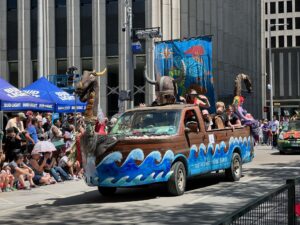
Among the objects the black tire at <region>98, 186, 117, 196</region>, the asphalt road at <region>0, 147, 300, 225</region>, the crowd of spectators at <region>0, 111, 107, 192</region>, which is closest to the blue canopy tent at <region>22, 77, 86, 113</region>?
the crowd of spectators at <region>0, 111, 107, 192</region>

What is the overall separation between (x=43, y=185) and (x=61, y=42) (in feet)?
97.5

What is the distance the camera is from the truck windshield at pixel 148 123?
12.4 meters

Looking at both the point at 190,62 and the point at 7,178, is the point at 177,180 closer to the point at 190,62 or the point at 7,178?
the point at 7,178

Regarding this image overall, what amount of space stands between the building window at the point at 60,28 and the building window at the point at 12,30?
369 centimetres

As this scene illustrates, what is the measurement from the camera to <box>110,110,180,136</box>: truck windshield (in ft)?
40.8

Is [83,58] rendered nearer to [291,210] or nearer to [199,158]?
[199,158]

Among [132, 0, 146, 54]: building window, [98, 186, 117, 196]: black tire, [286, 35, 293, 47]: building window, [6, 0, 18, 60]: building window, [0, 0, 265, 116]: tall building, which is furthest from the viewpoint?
[286, 35, 293, 47]: building window

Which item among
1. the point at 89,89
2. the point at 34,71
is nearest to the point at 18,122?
the point at 89,89

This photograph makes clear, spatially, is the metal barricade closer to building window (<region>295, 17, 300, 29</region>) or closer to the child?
the child

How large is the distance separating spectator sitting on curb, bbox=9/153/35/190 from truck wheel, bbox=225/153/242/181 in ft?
17.1

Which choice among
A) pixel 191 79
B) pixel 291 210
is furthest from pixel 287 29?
pixel 291 210

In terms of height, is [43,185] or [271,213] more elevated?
[271,213]

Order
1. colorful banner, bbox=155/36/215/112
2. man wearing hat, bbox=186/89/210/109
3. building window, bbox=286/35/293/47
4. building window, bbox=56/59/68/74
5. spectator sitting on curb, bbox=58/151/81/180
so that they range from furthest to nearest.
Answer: building window, bbox=286/35/293/47 < building window, bbox=56/59/68/74 < colorful banner, bbox=155/36/215/112 < spectator sitting on curb, bbox=58/151/81/180 < man wearing hat, bbox=186/89/210/109

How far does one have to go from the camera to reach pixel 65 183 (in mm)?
15789
